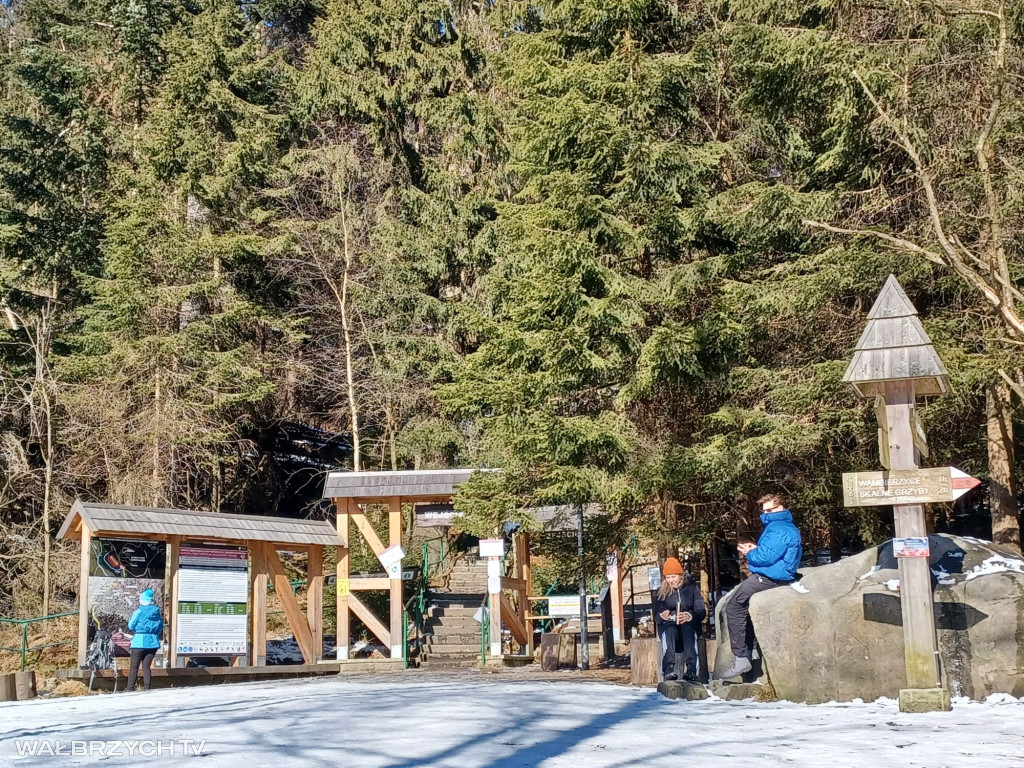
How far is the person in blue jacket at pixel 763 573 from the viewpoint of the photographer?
9.38 m

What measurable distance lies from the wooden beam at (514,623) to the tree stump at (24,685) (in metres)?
8.31

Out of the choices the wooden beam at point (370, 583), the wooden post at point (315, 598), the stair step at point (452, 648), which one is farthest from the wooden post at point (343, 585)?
the stair step at point (452, 648)

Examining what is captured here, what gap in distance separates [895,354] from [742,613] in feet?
8.34

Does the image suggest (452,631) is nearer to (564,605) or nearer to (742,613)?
(564,605)

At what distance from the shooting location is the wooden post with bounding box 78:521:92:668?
49.0ft

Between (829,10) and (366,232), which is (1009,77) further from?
(366,232)

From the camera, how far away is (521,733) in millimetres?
6891

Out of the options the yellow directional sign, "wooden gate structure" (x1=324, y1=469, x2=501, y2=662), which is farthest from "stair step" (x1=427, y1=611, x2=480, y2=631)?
the yellow directional sign

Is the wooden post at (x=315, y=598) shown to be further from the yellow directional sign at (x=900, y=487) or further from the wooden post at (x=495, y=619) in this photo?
the yellow directional sign at (x=900, y=487)

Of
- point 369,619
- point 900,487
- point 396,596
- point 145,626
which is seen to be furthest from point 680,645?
point 369,619

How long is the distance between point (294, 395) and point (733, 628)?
73.3 ft

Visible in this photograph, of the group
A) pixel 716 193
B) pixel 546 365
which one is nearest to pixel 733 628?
pixel 546 365

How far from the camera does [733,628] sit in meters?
9.44

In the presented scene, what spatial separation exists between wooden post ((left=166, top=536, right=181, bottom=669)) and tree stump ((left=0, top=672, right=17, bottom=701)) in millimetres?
2619
